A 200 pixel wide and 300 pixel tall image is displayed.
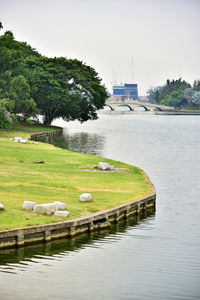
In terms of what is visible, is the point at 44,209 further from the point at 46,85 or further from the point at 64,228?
the point at 46,85

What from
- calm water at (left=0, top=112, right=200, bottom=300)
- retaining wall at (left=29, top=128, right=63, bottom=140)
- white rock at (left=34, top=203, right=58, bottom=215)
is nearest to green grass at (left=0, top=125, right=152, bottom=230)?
white rock at (left=34, top=203, right=58, bottom=215)

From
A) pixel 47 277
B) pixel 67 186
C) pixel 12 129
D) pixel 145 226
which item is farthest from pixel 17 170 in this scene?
pixel 12 129

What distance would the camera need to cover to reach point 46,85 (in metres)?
127

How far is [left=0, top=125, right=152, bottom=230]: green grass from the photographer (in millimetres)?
33369

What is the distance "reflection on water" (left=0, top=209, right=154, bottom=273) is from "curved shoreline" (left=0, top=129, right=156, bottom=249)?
0.34 m

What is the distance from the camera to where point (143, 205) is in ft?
132

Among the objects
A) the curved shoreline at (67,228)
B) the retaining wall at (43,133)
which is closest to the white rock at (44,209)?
the curved shoreline at (67,228)

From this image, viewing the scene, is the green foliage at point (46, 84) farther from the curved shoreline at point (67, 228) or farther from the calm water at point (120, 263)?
the calm water at point (120, 263)

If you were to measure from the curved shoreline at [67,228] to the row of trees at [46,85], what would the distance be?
2786 inches

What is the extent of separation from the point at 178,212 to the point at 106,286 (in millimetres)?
17324

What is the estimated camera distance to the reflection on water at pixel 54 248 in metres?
26.8

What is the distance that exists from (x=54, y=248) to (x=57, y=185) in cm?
1449

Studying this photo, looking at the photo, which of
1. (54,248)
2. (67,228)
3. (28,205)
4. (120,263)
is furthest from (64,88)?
(120,263)

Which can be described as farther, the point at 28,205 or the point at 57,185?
the point at 57,185
